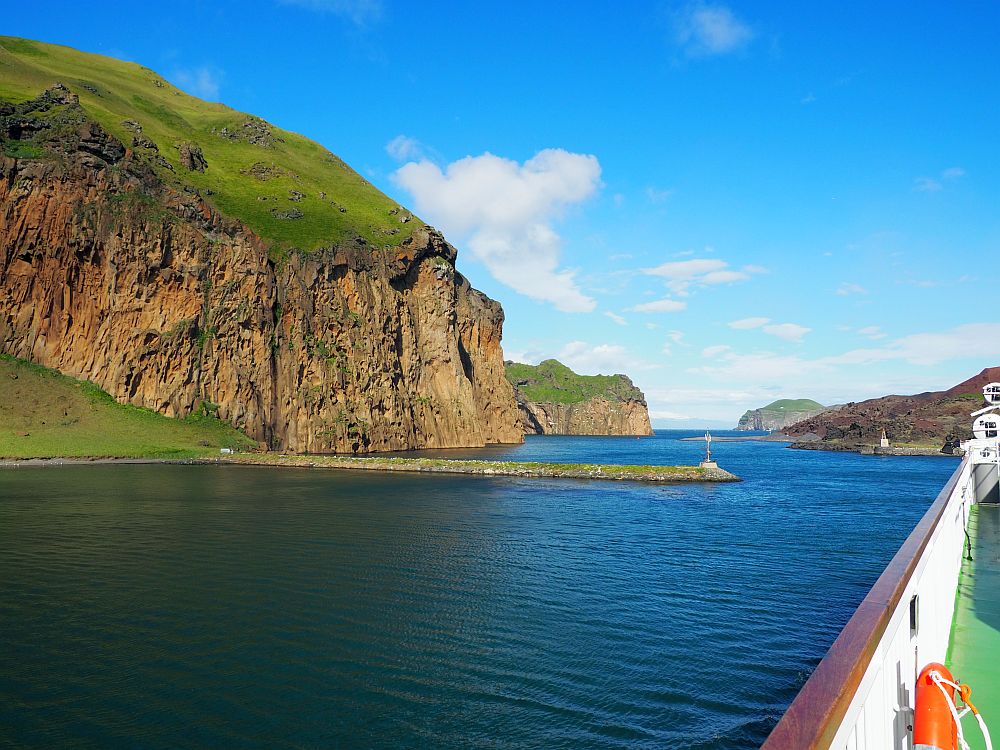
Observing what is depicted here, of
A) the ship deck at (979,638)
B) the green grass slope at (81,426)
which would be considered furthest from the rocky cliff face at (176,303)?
the ship deck at (979,638)

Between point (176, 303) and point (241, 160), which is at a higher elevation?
point (241, 160)

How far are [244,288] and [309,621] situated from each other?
101812mm

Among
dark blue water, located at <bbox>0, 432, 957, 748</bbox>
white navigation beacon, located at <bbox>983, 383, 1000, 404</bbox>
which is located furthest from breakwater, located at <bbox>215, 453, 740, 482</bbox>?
white navigation beacon, located at <bbox>983, 383, 1000, 404</bbox>

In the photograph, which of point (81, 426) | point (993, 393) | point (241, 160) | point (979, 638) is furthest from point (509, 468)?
point (241, 160)

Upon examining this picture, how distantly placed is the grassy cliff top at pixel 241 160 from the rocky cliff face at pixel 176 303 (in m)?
7.52

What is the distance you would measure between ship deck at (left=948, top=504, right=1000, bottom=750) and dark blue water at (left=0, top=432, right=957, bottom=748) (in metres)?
4.08

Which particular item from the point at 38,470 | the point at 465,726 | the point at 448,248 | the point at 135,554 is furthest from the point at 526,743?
the point at 448,248

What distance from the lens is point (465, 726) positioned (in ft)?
42.5

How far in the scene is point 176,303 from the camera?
106m

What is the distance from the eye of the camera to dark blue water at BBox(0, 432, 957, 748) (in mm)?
13125

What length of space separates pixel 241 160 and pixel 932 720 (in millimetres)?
173672

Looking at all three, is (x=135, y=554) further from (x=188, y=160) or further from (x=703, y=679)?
(x=188, y=160)

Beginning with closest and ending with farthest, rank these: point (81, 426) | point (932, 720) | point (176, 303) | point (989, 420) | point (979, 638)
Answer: point (932, 720) → point (979, 638) → point (989, 420) → point (81, 426) → point (176, 303)

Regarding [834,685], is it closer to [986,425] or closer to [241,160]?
[986,425]
